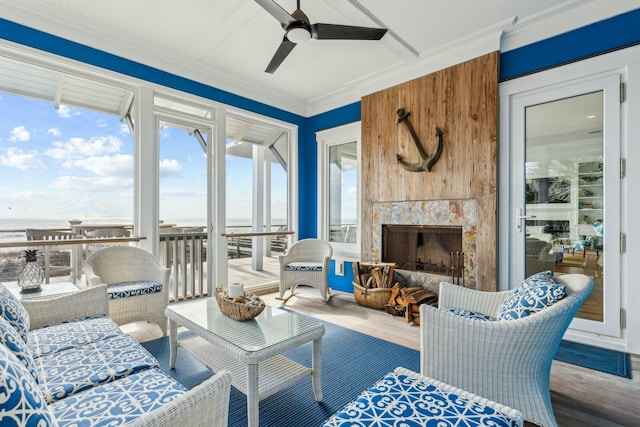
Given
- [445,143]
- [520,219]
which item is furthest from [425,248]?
[445,143]

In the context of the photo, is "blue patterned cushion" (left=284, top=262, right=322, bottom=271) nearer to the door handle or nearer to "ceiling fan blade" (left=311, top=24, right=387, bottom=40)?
the door handle

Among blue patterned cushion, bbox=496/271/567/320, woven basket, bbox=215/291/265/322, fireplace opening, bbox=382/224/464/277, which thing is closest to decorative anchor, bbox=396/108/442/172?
fireplace opening, bbox=382/224/464/277

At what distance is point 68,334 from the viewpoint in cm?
173

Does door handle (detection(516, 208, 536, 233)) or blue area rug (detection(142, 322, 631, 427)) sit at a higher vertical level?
door handle (detection(516, 208, 536, 233))

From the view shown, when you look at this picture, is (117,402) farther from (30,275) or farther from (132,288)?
(30,275)

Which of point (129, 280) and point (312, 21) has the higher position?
point (312, 21)

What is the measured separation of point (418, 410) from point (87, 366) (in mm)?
1390

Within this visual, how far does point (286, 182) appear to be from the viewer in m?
5.14

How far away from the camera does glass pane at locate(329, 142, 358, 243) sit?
15.1 feet

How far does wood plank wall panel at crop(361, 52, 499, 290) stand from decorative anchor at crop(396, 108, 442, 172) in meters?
0.05

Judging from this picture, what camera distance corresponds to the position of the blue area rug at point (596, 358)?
2.25 m

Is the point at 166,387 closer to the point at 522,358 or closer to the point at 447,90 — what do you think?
Answer: the point at 522,358

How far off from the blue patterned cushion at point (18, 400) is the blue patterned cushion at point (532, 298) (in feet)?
5.92

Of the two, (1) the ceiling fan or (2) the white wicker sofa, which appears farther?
(1) the ceiling fan
